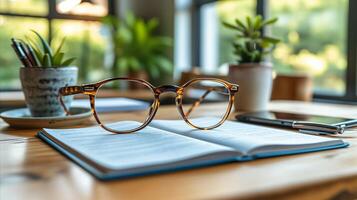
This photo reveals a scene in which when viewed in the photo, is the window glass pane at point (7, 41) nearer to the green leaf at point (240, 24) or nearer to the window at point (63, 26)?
the window at point (63, 26)

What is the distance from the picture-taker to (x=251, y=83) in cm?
112

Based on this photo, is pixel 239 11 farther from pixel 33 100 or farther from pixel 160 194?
pixel 160 194

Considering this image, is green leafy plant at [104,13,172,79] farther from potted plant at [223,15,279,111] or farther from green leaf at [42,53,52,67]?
green leaf at [42,53,52,67]

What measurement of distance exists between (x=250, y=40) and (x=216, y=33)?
2131 millimetres

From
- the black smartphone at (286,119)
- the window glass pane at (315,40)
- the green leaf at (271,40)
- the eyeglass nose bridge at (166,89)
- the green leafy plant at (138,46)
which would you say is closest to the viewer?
the eyeglass nose bridge at (166,89)

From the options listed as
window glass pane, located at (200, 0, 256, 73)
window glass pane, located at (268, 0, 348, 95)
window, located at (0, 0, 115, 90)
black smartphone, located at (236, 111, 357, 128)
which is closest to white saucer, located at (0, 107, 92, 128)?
black smartphone, located at (236, 111, 357, 128)

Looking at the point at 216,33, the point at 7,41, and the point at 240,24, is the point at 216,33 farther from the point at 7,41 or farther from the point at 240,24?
the point at 240,24

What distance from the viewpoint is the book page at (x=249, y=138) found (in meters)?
0.53

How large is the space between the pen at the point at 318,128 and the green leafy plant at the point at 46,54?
52 cm

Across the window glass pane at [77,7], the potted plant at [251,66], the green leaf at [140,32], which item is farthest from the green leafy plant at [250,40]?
the window glass pane at [77,7]

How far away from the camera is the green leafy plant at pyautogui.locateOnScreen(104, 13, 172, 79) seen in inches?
130

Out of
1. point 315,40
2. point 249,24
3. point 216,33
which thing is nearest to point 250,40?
point 249,24

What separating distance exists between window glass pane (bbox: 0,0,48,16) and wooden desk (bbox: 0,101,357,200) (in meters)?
2.97

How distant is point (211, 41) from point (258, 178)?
9.74 ft
